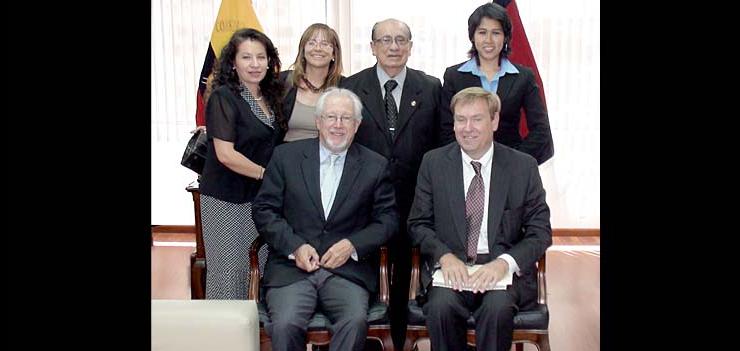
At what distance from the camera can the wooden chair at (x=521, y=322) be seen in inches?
139

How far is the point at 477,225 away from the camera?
12.0 ft

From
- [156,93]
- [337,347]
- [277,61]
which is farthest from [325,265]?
[156,93]

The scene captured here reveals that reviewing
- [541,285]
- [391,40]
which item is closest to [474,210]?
[541,285]

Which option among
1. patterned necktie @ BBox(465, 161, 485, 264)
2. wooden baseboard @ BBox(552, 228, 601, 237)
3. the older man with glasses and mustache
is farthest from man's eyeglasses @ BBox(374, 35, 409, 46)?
wooden baseboard @ BBox(552, 228, 601, 237)

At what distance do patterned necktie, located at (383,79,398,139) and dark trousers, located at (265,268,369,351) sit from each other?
72 centimetres

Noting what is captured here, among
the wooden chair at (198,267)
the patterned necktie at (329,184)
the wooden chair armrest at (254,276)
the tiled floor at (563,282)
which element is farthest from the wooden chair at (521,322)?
the wooden chair at (198,267)

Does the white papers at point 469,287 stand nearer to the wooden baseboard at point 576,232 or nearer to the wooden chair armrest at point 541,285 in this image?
the wooden chair armrest at point 541,285

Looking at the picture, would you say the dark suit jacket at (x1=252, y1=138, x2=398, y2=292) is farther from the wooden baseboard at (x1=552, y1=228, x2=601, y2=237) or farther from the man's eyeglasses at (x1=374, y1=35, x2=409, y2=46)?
the wooden baseboard at (x1=552, y1=228, x2=601, y2=237)

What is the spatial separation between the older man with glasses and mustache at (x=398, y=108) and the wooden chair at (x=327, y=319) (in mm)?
443
